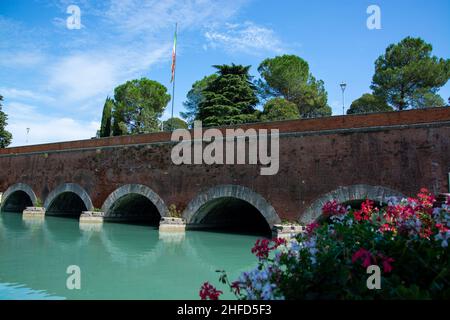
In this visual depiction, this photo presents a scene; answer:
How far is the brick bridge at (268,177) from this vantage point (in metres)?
9.97

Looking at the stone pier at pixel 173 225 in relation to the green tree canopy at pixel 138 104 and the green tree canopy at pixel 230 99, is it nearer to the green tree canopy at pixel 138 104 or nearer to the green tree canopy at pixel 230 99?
the green tree canopy at pixel 230 99

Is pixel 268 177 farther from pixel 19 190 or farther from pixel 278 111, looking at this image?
pixel 19 190

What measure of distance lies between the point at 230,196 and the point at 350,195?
4202mm

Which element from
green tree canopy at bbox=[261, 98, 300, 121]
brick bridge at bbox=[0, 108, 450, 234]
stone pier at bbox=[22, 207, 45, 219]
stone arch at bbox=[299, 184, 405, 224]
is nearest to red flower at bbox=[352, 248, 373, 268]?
brick bridge at bbox=[0, 108, 450, 234]

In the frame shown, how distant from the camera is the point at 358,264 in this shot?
252cm

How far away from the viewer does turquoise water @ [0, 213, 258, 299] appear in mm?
6023

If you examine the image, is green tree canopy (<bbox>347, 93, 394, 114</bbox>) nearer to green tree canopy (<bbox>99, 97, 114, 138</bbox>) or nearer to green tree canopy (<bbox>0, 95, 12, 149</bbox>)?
green tree canopy (<bbox>99, 97, 114, 138</bbox>)

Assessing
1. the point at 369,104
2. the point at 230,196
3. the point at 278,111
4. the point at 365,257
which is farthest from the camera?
the point at 369,104

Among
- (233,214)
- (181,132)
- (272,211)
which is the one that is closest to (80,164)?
(181,132)

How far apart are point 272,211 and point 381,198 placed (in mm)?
3393

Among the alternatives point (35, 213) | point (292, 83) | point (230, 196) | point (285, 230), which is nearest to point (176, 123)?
point (292, 83)

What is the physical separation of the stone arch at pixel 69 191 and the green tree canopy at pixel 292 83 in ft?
56.7

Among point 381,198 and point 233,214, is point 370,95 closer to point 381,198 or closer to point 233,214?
point 233,214

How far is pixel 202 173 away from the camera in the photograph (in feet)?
46.3
